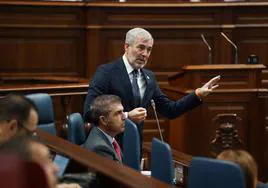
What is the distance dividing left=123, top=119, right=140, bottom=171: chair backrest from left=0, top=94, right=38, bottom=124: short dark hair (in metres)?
0.96

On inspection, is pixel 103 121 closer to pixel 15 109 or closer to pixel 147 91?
pixel 147 91

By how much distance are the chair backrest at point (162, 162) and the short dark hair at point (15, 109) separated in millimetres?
689

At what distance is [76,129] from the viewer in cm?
398

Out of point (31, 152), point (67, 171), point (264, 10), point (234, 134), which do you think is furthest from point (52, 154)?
point (264, 10)

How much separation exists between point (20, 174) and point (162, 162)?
5.76 feet

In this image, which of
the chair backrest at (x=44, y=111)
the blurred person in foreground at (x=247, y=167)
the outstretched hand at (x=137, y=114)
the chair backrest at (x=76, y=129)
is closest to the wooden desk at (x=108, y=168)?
the blurred person in foreground at (x=247, y=167)

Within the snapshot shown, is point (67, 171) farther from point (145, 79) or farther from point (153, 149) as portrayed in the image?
point (145, 79)

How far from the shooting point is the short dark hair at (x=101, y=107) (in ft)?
11.1

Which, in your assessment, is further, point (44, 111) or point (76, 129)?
point (44, 111)

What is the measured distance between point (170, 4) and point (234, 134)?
2355mm

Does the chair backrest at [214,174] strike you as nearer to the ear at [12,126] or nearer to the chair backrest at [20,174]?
the ear at [12,126]

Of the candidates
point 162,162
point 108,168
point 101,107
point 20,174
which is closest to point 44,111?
point 101,107

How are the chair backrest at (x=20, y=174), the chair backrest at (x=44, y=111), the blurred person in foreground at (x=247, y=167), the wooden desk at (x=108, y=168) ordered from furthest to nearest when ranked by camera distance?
1. the chair backrest at (x=44, y=111)
2. the blurred person in foreground at (x=247, y=167)
3. the wooden desk at (x=108, y=168)
4. the chair backrest at (x=20, y=174)

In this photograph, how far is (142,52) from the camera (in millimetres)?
3996
